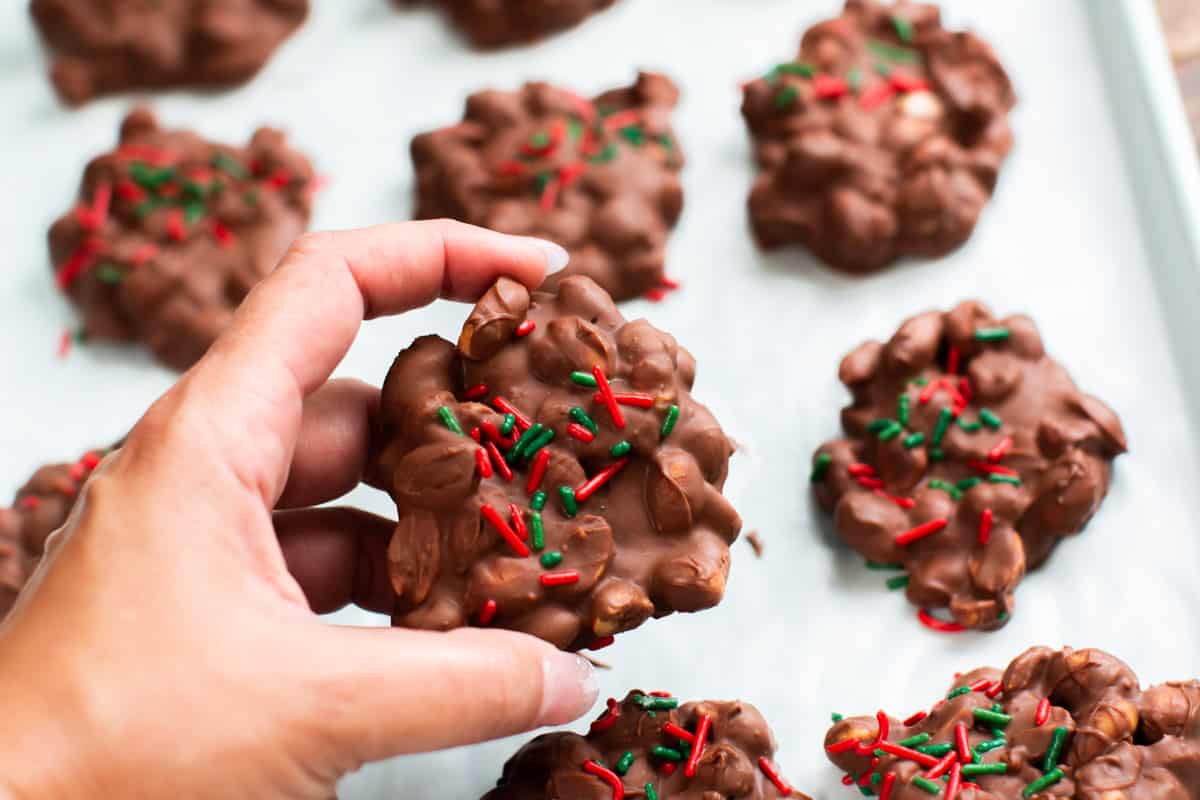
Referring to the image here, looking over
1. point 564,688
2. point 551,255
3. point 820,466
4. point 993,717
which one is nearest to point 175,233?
point 551,255

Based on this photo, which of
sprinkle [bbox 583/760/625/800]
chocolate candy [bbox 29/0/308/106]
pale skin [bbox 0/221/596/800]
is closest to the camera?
pale skin [bbox 0/221/596/800]

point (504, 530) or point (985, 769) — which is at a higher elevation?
point (504, 530)

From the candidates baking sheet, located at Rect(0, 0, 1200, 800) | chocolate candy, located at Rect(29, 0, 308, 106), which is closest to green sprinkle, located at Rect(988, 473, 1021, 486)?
baking sheet, located at Rect(0, 0, 1200, 800)

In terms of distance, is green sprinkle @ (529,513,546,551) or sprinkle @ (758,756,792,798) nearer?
green sprinkle @ (529,513,546,551)

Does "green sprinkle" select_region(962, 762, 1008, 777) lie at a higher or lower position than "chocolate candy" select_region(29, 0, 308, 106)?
lower

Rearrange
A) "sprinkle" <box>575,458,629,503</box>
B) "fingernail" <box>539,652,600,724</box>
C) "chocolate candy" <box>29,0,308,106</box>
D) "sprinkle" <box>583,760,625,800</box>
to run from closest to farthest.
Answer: "fingernail" <box>539,652,600,724</box> → "sprinkle" <box>575,458,629,503</box> → "sprinkle" <box>583,760,625,800</box> → "chocolate candy" <box>29,0,308,106</box>

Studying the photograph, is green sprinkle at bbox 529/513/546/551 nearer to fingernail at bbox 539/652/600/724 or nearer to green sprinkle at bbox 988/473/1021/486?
fingernail at bbox 539/652/600/724

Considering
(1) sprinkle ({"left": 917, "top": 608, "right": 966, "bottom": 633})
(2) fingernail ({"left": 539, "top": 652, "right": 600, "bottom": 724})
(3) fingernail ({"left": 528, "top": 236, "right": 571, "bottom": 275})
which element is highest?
(3) fingernail ({"left": 528, "top": 236, "right": 571, "bottom": 275})

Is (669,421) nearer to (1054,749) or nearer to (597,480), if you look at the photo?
(597,480)
